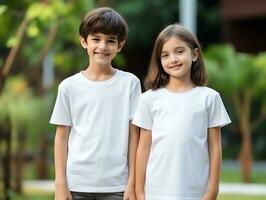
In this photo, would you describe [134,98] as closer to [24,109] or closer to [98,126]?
[98,126]

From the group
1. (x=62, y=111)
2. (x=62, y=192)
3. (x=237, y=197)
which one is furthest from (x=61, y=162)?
(x=237, y=197)

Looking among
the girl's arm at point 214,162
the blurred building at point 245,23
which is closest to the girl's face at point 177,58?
the girl's arm at point 214,162

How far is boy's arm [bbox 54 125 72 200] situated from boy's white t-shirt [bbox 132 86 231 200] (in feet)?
1.30

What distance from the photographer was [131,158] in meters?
3.99

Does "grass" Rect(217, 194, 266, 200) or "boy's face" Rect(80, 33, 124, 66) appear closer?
"boy's face" Rect(80, 33, 124, 66)

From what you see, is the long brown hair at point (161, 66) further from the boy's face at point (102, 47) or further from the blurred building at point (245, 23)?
the blurred building at point (245, 23)

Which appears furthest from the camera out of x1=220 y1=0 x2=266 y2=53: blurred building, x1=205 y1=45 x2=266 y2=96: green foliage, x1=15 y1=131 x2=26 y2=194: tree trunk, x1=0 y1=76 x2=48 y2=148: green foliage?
x1=220 y1=0 x2=266 y2=53: blurred building

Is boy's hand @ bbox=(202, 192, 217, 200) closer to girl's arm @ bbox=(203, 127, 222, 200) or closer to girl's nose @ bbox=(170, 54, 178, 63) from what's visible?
girl's arm @ bbox=(203, 127, 222, 200)

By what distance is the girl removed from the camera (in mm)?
3848

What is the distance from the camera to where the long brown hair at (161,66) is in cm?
396

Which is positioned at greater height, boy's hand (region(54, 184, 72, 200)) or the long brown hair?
the long brown hair

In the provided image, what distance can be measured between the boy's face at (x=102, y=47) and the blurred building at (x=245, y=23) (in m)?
13.7

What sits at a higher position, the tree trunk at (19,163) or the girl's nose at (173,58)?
the girl's nose at (173,58)

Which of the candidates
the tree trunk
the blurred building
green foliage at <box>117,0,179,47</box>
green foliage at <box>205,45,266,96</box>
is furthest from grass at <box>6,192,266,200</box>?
green foliage at <box>117,0,179,47</box>
